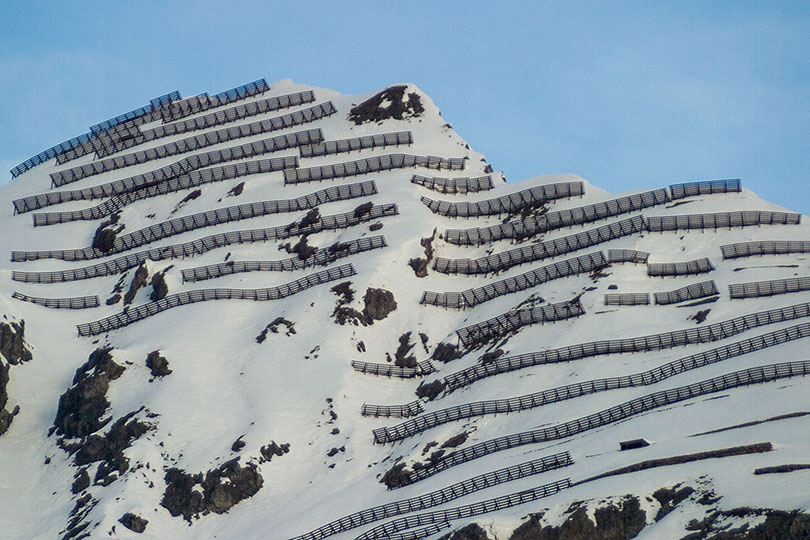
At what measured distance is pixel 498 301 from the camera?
125 m

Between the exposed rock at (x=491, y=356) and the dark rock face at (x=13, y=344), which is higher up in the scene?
the dark rock face at (x=13, y=344)

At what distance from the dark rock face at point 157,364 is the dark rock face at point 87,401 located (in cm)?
235

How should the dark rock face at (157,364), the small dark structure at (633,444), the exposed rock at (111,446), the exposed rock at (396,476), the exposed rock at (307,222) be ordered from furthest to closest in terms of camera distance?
the exposed rock at (307,222) < the dark rock face at (157,364) < the exposed rock at (111,446) < the exposed rock at (396,476) < the small dark structure at (633,444)

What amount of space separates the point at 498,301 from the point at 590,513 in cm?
4192

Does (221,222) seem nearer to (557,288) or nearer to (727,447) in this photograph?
(557,288)

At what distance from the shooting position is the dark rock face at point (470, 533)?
85938 millimetres

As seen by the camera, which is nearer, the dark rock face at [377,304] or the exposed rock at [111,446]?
the exposed rock at [111,446]

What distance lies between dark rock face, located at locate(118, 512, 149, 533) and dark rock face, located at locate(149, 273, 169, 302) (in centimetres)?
3107

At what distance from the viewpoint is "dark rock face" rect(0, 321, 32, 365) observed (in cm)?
12406

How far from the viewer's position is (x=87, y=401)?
11806 centimetres

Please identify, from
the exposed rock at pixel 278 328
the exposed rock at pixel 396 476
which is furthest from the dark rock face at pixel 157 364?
the exposed rock at pixel 396 476

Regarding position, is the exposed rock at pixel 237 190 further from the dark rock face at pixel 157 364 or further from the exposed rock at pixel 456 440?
the exposed rock at pixel 456 440

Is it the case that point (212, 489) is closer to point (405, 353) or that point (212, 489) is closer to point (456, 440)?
point (456, 440)

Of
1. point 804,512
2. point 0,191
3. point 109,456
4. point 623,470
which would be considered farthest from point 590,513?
point 0,191
